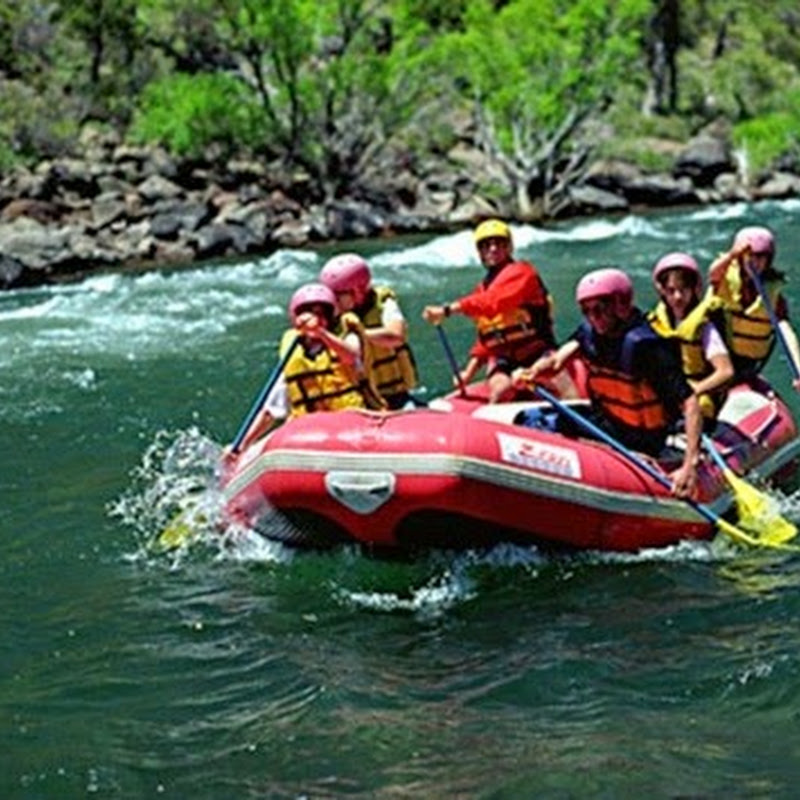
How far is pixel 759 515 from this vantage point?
7105 mm

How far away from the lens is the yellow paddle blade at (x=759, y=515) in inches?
277

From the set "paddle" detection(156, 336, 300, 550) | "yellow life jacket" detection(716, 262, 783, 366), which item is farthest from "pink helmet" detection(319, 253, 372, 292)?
"yellow life jacket" detection(716, 262, 783, 366)

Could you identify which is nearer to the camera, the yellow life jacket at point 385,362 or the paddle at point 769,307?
the yellow life jacket at point 385,362

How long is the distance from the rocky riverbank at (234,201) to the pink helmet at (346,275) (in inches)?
569

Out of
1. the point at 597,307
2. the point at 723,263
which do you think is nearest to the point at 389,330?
the point at 597,307

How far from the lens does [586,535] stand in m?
6.75

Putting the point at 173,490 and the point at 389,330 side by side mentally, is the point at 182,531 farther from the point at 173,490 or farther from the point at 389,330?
the point at 389,330

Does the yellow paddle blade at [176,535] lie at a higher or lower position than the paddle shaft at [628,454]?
lower

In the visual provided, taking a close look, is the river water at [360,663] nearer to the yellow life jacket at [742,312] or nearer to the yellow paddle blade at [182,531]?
the yellow paddle blade at [182,531]

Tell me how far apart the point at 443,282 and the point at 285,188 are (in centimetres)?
1086

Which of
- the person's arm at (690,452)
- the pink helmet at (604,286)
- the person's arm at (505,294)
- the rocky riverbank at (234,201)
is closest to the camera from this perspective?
the pink helmet at (604,286)

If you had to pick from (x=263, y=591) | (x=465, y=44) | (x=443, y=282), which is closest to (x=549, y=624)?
(x=263, y=591)

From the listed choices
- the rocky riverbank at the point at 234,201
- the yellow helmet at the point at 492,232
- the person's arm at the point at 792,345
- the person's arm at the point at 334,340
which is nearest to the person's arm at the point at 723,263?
the person's arm at the point at 792,345

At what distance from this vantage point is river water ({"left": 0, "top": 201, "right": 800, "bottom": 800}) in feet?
15.9
